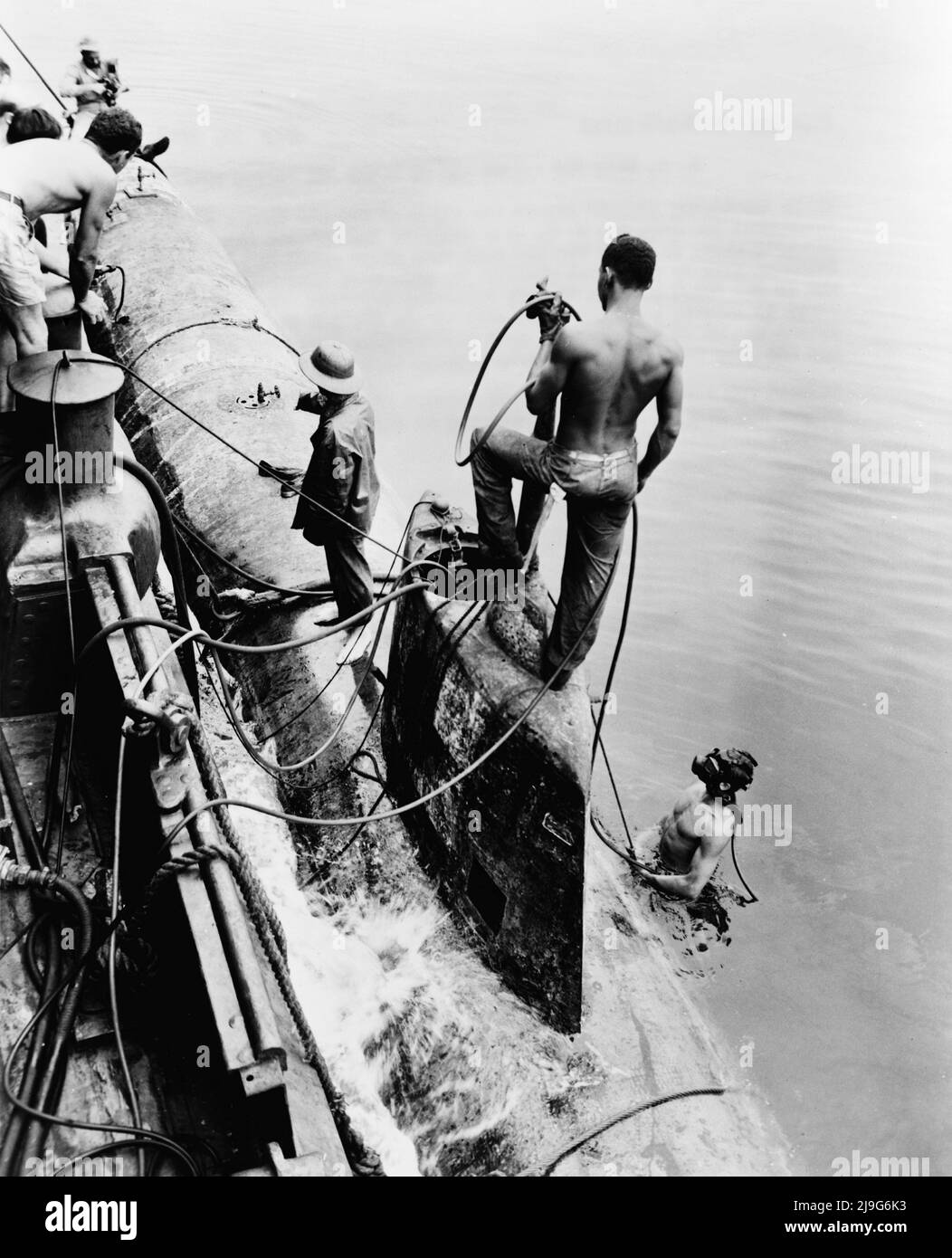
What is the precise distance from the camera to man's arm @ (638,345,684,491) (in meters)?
5.43

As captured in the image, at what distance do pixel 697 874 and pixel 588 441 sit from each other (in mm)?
3495

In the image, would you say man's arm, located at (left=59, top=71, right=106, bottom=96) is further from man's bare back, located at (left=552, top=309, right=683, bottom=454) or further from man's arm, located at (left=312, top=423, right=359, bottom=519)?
man's bare back, located at (left=552, top=309, right=683, bottom=454)

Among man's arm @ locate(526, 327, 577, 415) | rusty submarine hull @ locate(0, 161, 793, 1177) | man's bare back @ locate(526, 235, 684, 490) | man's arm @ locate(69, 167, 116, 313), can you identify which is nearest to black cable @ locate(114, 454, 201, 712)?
rusty submarine hull @ locate(0, 161, 793, 1177)

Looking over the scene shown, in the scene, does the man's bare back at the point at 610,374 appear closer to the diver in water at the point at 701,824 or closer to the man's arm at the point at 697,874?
the diver in water at the point at 701,824

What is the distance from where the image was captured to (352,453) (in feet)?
22.1

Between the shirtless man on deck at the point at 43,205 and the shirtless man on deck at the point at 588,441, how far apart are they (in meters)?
2.81

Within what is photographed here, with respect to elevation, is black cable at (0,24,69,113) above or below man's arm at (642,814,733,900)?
above

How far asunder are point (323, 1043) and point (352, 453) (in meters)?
3.14

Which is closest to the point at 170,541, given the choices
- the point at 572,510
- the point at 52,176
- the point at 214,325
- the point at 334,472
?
the point at 334,472

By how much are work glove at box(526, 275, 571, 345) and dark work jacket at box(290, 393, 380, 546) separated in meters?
1.48

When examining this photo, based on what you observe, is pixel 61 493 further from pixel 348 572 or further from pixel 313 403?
pixel 348 572

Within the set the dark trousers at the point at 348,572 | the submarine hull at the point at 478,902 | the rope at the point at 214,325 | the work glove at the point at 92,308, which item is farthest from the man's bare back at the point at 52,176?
the rope at the point at 214,325

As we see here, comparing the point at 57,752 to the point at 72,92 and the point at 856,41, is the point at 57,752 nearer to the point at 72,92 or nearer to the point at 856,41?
the point at 72,92

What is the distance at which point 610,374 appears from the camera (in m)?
5.32
